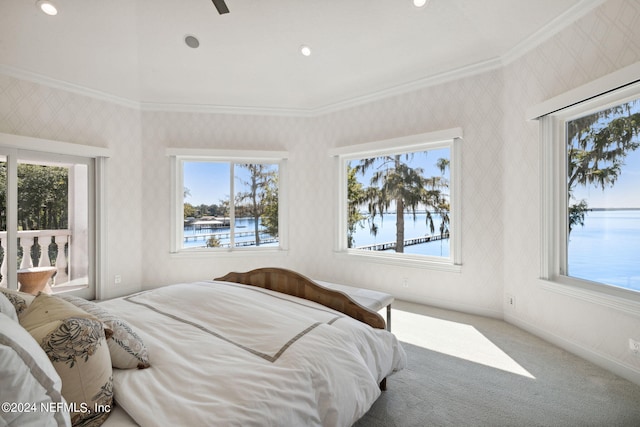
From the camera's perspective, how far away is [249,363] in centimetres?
123

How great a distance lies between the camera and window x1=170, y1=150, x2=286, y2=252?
443 cm

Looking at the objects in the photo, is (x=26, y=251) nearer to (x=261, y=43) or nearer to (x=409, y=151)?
(x=261, y=43)

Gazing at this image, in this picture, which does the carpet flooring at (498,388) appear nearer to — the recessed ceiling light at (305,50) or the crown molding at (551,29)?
the crown molding at (551,29)

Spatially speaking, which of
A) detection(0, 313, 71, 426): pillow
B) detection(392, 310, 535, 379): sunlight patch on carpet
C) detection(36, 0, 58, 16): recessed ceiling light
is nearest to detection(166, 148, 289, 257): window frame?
detection(36, 0, 58, 16): recessed ceiling light

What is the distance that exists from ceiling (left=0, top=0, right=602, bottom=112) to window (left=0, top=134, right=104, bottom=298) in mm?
852

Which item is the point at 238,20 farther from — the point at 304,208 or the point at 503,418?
the point at 503,418

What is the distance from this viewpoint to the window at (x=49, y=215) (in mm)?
3213

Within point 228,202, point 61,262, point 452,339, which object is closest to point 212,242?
point 228,202

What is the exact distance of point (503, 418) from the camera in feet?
5.67

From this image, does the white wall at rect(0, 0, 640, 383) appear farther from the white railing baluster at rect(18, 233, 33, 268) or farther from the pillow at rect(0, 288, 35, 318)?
the pillow at rect(0, 288, 35, 318)

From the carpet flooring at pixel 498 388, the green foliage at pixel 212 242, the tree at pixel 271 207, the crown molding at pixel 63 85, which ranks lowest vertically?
the carpet flooring at pixel 498 388

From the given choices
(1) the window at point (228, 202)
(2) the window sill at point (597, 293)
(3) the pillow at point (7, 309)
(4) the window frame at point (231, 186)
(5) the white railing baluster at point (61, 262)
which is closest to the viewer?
(3) the pillow at point (7, 309)

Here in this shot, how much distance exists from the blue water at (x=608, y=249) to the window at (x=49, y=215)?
513 cm

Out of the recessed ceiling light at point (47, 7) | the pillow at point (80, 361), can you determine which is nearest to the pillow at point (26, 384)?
the pillow at point (80, 361)
